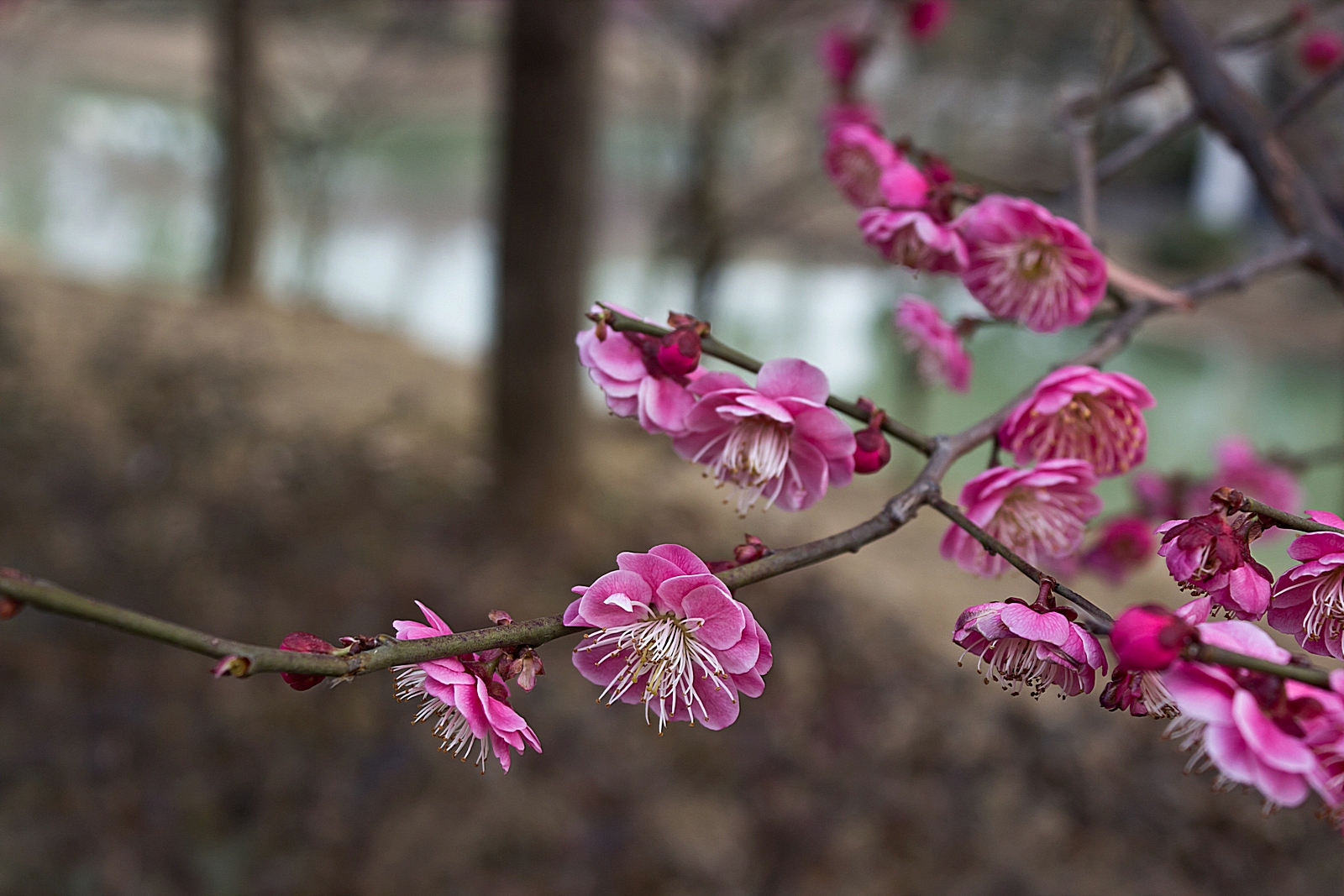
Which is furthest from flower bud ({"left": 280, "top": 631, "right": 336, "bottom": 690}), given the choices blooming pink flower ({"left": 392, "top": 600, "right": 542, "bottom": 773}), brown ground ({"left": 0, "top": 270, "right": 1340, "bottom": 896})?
brown ground ({"left": 0, "top": 270, "right": 1340, "bottom": 896})

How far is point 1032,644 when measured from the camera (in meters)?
0.53

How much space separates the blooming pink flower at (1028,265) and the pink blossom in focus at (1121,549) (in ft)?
1.92

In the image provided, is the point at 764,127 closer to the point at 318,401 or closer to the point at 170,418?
the point at 318,401

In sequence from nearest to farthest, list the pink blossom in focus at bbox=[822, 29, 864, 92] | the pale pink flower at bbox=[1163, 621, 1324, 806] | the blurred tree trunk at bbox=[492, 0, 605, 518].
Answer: the pale pink flower at bbox=[1163, 621, 1324, 806], the pink blossom in focus at bbox=[822, 29, 864, 92], the blurred tree trunk at bbox=[492, 0, 605, 518]

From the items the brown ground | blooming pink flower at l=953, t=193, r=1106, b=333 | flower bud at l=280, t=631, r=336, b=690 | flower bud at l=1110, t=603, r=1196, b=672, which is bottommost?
the brown ground

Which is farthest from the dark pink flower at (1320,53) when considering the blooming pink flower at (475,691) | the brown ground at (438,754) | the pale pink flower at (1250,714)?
the blooming pink flower at (475,691)

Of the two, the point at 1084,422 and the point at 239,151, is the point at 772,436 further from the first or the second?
the point at 239,151

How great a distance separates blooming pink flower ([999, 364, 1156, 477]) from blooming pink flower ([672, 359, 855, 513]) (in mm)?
141

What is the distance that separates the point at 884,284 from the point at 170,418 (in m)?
4.97

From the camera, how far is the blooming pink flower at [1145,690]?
0.46 metres

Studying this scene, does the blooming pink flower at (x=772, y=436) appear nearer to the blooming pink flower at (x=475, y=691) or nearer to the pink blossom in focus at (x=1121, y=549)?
the blooming pink flower at (x=475, y=691)

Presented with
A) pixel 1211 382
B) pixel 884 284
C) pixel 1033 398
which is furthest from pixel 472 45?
pixel 1033 398

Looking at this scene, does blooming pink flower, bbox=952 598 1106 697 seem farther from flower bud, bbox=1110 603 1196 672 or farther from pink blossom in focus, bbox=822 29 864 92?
pink blossom in focus, bbox=822 29 864 92

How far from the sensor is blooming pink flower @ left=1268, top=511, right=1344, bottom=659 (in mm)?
484
